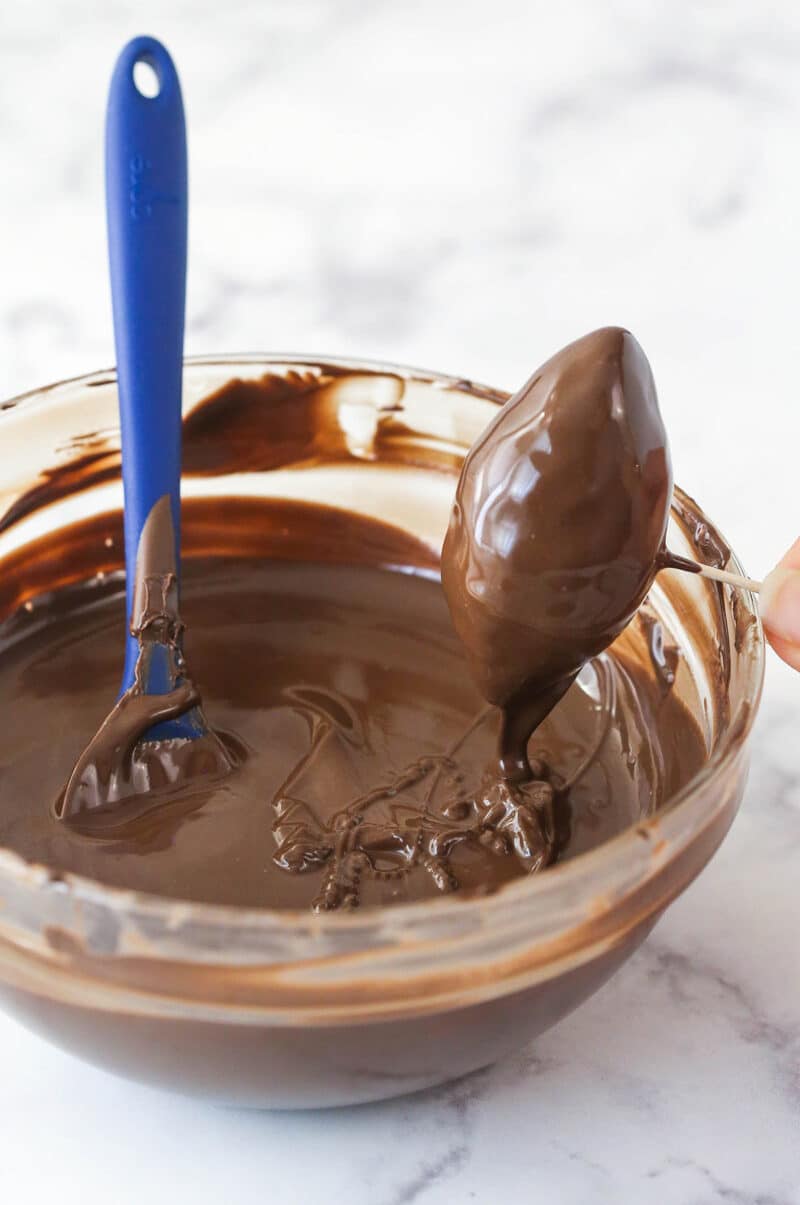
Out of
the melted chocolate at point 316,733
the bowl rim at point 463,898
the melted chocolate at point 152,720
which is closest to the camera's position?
the bowl rim at point 463,898

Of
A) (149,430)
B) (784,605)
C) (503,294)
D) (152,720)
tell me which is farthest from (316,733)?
(503,294)

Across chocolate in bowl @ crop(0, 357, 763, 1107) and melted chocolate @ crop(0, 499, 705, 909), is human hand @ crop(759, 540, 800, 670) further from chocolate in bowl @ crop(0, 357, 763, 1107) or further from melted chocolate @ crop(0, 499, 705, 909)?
melted chocolate @ crop(0, 499, 705, 909)

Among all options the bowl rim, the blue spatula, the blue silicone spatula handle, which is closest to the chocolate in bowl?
the bowl rim

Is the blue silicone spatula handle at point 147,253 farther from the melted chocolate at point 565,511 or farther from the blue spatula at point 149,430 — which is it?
the melted chocolate at point 565,511

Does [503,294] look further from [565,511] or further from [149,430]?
[565,511]

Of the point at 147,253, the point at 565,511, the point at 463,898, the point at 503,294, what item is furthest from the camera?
the point at 503,294

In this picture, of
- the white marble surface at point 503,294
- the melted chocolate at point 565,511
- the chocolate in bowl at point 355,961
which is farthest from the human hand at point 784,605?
the white marble surface at point 503,294

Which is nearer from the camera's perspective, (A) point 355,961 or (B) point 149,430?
(A) point 355,961
